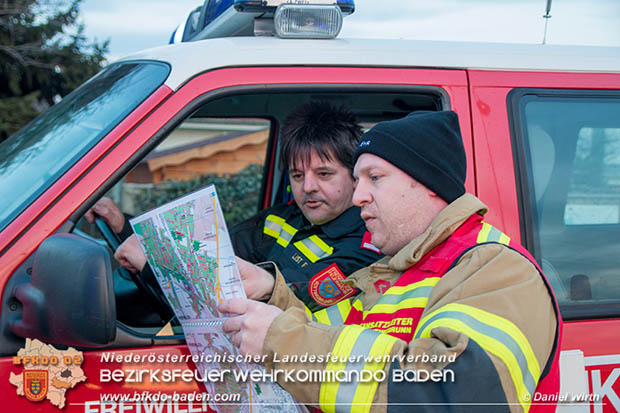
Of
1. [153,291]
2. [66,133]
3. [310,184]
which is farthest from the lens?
[310,184]

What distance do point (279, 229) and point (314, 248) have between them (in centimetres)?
38

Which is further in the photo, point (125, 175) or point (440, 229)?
point (125, 175)

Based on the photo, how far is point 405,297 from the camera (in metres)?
1.57

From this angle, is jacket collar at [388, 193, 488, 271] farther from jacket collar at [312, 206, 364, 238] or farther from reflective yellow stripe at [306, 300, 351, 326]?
jacket collar at [312, 206, 364, 238]

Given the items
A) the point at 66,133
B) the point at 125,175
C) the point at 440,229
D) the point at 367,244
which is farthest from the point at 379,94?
the point at 66,133

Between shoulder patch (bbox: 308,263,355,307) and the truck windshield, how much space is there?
0.77 metres

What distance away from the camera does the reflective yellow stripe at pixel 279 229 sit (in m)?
2.51

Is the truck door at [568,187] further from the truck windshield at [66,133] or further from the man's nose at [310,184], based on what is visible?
the truck windshield at [66,133]

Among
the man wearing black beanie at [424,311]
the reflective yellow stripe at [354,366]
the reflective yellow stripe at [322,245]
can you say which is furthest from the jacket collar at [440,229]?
the reflective yellow stripe at [322,245]

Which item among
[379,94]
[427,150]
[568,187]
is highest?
[379,94]

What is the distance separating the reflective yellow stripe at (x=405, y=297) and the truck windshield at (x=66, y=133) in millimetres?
883

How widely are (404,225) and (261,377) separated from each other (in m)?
0.56

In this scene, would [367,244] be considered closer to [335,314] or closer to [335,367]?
[335,314]

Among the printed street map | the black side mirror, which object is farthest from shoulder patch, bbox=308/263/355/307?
the black side mirror
